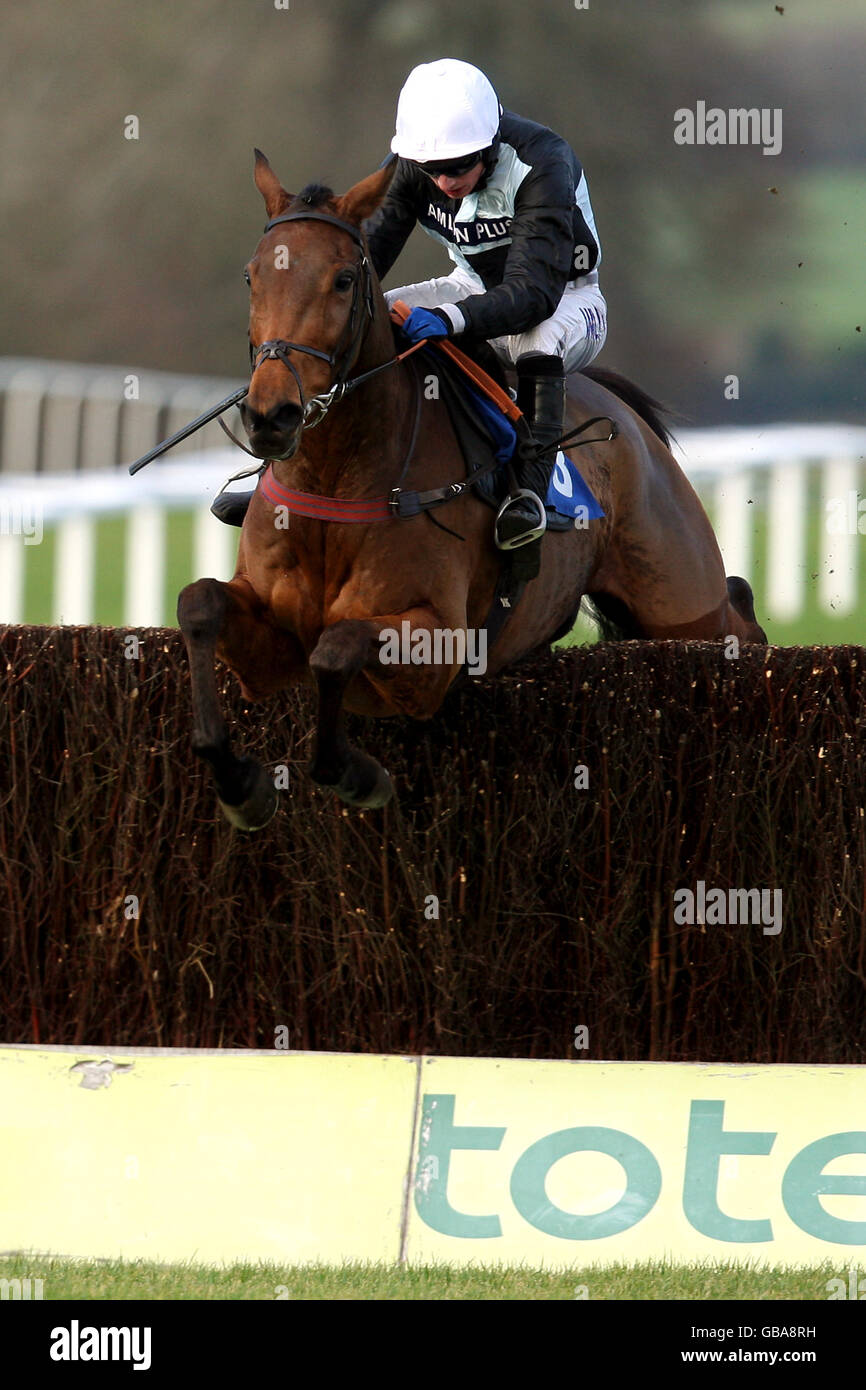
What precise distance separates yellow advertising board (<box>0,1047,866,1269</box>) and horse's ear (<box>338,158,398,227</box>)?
225cm

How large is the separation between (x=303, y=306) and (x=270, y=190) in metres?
0.54

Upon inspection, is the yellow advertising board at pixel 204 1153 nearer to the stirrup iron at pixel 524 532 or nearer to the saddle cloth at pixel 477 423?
the stirrup iron at pixel 524 532

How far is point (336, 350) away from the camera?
178 inches

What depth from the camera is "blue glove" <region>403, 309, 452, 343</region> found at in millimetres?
5168

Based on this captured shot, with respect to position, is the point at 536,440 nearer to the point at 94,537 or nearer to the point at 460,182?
the point at 460,182

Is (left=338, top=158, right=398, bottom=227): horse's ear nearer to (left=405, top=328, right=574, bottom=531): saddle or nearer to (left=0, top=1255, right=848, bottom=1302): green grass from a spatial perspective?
(left=405, top=328, right=574, bottom=531): saddle

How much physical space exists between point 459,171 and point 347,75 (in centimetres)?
1396

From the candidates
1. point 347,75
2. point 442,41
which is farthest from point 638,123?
point 347,75

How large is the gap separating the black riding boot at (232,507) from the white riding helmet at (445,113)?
1.20m

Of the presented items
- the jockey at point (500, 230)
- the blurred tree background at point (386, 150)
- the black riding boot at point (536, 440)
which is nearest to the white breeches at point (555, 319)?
the jockey at point (500, 230)

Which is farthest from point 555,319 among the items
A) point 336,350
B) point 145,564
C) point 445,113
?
point 145,564

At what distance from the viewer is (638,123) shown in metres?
→ 17.2

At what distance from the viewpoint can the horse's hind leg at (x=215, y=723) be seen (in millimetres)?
4613

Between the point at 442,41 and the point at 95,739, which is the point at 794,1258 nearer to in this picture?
the point at 95,739
